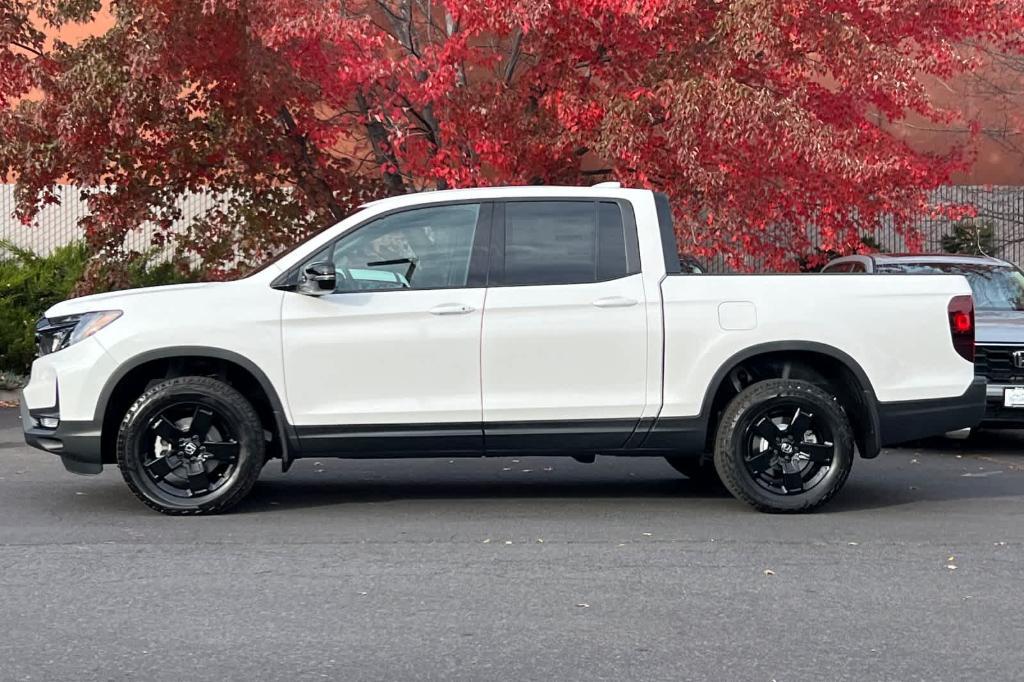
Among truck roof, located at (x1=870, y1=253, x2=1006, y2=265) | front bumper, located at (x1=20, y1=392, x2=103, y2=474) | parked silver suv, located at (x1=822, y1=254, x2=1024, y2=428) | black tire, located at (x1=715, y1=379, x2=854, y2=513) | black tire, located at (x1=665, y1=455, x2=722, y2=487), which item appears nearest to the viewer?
front bumper, located at (x1=20, y1=392, x2=103, y2=474)

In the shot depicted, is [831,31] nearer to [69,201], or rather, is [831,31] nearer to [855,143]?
[855,143]

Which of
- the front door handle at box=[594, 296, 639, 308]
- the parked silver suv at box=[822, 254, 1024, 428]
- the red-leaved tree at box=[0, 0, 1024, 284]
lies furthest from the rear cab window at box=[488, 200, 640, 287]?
the red-leaved tree at box=[0, 0, 1024, 284]

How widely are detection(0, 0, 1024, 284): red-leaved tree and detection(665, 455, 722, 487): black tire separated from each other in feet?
14.6

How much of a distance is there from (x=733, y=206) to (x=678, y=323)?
20.8 ft

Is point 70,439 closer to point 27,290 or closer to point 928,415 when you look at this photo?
point 928,415

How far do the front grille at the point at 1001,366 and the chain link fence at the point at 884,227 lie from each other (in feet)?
32.3

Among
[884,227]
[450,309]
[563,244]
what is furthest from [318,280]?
[884,227]

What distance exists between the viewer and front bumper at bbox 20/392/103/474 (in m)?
9.12

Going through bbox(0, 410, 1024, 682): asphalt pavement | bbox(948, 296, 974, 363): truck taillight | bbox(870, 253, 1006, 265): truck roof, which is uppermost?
bbox(870, 253, 1006, 265): truck roof

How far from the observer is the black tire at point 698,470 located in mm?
10698

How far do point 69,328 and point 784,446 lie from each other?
4328mm

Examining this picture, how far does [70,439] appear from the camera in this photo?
912 centimetres

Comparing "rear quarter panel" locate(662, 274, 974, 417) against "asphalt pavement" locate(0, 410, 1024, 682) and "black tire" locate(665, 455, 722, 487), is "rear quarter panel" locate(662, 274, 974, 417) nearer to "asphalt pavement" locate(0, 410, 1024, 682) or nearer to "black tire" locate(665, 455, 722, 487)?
"asphalt pavement" locate(0, 410, 1024, 682)

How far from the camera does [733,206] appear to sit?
15383 millimetres
